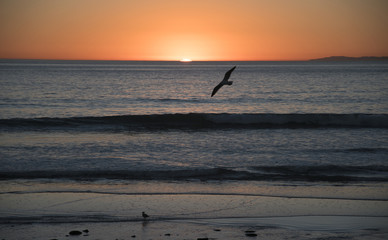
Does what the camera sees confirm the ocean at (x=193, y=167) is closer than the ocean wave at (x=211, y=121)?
Yes

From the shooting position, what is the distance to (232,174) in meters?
12.7

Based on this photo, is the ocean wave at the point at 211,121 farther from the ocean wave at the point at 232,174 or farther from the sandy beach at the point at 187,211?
the sandy beach at the point at 187,211

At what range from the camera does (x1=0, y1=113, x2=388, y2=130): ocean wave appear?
24.2 m

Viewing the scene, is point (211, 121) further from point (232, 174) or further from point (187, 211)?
point (187, 211)

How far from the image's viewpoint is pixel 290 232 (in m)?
8.16

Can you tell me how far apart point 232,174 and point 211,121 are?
13.7 meters

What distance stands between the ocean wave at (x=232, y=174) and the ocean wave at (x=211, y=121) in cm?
1100

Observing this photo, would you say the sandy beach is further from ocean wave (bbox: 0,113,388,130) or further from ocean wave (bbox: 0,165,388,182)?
ocean wave (bbox: 0,113,388,130)

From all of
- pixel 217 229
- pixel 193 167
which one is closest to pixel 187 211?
pixel 217 229

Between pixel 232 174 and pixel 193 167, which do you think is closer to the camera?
pixel 232 174

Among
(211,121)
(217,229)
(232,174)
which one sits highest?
(211,121)

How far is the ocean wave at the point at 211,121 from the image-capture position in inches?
953

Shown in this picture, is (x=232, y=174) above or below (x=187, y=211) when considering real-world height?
above

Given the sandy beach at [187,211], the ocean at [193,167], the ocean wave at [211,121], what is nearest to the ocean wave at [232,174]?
the ocean at [193,167]
